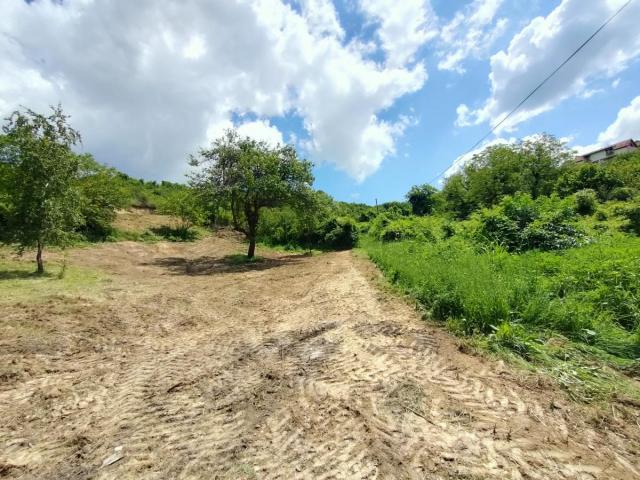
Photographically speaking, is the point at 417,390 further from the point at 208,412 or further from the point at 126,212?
the point at 126,212

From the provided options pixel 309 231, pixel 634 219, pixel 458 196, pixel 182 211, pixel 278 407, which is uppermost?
pixel 458 196

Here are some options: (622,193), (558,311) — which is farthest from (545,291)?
(622,193)

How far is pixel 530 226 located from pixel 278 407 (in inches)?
406

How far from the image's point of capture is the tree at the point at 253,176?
15070 mm

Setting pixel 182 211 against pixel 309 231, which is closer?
pixel 309 231

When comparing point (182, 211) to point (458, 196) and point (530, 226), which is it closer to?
point (530, 226)

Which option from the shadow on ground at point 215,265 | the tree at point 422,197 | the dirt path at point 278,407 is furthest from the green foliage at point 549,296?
the tree at point 422,197

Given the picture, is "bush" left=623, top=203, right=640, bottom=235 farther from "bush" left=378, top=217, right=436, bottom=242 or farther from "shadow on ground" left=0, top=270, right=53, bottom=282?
"shadow on ground" left=0, top=270, right=53, bottom=282

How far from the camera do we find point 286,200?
1612cm

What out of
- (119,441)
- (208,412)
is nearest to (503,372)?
(208,412)

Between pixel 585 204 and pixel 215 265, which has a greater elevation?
pixel 585 204

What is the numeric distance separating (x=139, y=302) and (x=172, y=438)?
5412 millimetres

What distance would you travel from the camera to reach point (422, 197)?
45500 millimetres

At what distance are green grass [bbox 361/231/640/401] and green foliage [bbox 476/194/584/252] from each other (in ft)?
9.00
